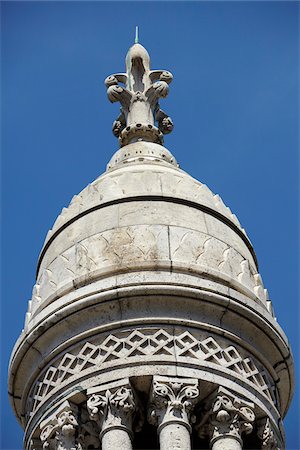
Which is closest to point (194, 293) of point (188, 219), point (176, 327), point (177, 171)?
point (176, 327)

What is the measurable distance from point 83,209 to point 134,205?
724 mm

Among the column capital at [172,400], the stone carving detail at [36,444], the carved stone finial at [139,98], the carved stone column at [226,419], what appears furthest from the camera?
the carved stone finial at [139,98]

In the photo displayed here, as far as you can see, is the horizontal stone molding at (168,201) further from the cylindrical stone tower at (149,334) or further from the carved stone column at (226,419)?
the carved stone column at (226,419)

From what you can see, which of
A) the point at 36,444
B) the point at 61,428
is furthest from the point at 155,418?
the point at 36,444

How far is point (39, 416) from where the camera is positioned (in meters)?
17.2

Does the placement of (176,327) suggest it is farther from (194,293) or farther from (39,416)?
(39,416)

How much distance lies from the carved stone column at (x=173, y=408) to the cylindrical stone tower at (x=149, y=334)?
1 cm

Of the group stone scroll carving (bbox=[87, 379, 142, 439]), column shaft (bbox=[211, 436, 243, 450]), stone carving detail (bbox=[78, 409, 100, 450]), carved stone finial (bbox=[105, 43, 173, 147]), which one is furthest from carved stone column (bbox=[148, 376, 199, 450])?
carved stone finial (bbox=[105, 43, 173, 147])

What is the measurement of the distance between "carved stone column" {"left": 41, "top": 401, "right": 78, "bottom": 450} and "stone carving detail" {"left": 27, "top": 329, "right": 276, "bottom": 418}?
395 millimetres

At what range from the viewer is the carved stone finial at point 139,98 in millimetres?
22219

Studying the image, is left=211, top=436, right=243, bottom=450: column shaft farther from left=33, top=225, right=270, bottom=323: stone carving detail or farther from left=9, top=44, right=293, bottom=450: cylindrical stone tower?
left=33, top=225, right=270, bottom=323: stone carving detail

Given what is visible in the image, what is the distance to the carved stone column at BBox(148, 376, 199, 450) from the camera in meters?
16.1

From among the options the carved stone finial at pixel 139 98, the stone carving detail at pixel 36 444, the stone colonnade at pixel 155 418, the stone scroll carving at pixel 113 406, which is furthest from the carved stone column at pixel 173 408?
the carved stone finial at pixel 139 98

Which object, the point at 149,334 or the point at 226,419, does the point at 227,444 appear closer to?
the point at 226,419
